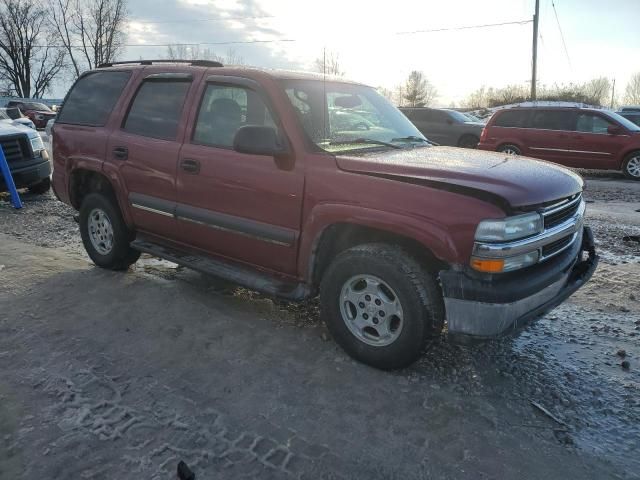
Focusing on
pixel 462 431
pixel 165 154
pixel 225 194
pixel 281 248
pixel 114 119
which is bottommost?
pixel 462 431

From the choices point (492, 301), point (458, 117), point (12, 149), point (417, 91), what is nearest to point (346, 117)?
point (492, 301)

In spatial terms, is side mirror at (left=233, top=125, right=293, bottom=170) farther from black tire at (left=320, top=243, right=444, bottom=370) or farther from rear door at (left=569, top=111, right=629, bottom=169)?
rear door at (left=569, top=111, right=629, bottom=169)

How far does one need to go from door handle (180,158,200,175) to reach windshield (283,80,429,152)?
909mm

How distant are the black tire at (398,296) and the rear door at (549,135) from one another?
1093 cm

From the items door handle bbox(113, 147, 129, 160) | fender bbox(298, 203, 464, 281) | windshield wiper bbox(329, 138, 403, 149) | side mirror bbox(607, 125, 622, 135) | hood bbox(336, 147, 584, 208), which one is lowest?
fender bbox(298, 203, 464, 281)

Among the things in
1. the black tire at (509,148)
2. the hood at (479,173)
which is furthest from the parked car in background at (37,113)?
the hood at (479,173)

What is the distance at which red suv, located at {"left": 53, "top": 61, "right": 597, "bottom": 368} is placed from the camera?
9.13ft

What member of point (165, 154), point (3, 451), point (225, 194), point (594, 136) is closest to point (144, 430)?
point (3, 451)

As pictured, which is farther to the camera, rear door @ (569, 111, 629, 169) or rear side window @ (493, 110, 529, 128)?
rear side window @ (493, 110, 529, 128)

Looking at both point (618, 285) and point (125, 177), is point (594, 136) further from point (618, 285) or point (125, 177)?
point (125, 177)

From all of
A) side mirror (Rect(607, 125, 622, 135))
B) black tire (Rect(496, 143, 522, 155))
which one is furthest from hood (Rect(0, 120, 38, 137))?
side mirror (Rect(607, 125, 622, 135))

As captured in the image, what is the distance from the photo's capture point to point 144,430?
264 centimetres

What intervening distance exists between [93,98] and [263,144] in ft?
8.57

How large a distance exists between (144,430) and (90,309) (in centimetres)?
184
